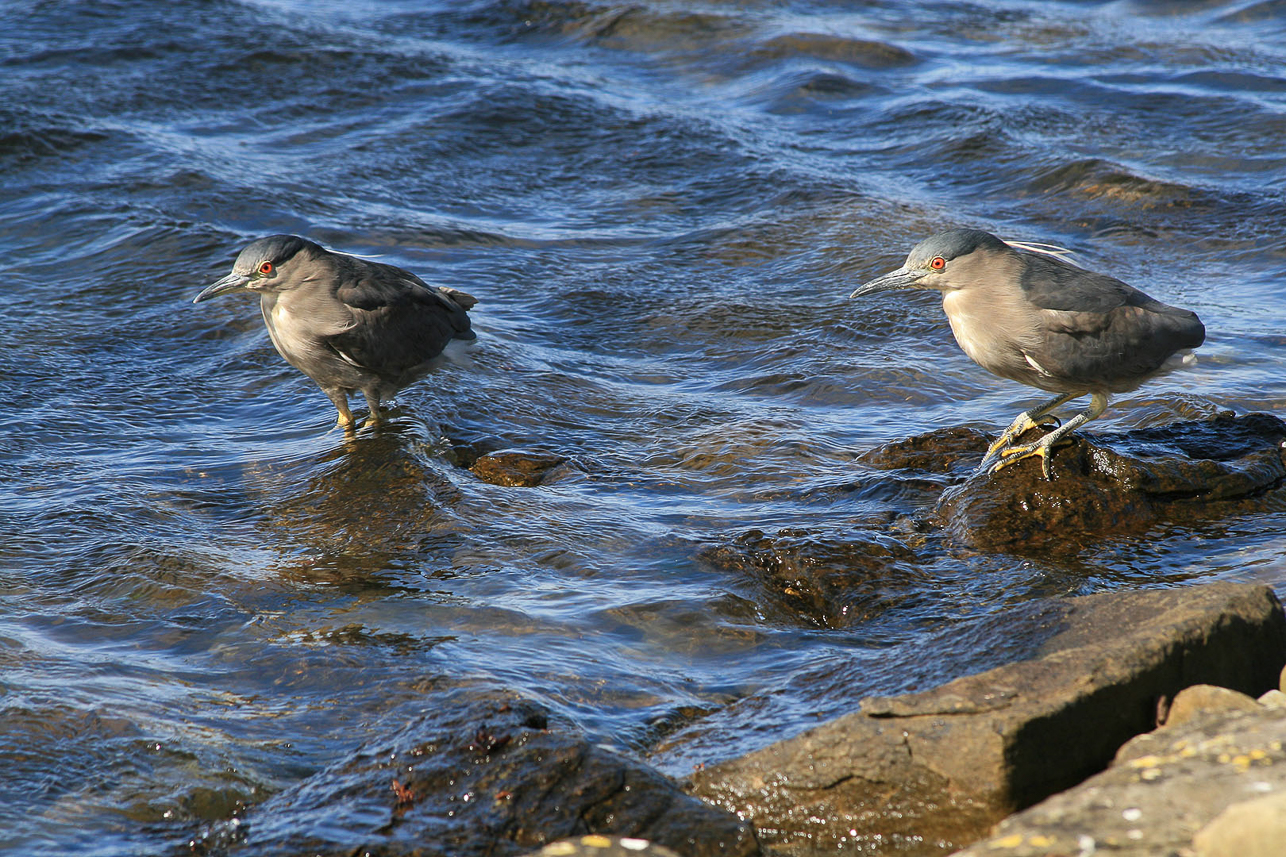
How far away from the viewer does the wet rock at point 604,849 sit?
2.60m

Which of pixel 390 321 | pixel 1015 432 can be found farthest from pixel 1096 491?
pixel 390 321

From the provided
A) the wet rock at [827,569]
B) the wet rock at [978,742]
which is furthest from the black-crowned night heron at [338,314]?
the wet rock at [978,742]

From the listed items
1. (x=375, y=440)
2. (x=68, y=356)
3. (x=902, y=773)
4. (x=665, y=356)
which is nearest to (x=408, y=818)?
(x=902, y=773)

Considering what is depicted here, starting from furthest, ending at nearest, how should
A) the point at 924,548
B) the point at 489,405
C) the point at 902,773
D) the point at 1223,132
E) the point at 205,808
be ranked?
the point at 1223,132, the point at 489,405, the point at 924,548, the point at 205,808, the point at 902,773

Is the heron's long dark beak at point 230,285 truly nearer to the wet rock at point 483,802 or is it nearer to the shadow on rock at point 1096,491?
the wet rock at point 483,802

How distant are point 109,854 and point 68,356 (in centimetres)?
489

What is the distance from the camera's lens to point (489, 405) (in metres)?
6.65

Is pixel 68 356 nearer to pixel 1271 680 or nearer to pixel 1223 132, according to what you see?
pixel 1271 680

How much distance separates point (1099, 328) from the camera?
507cm

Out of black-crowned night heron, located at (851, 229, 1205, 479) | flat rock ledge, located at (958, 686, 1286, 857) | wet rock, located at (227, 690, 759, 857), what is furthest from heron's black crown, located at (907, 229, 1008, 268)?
wet rock, located at (227, 690, 759, 857)

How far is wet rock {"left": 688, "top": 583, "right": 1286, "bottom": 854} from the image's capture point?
2990 mm

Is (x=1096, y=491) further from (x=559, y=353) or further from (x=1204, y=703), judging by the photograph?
(x=559, y=353)

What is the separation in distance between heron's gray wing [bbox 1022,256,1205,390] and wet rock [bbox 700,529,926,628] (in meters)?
1.17

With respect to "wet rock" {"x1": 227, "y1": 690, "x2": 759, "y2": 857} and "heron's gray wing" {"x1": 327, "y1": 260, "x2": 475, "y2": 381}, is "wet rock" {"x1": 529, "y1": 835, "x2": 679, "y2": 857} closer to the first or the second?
"wet rock" {"x1": 227, "y1": 690, "x2": 759, "y2": 857}
